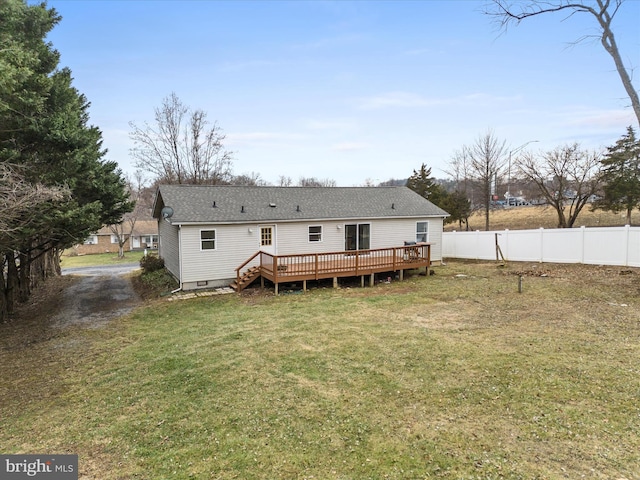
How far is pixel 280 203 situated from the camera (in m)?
15.8

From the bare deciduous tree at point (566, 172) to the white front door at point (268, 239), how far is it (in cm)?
2044

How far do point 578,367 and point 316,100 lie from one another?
19.0 m

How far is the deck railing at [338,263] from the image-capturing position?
12727 mm

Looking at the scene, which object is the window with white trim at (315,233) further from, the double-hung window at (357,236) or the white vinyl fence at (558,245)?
the white vinyl fence at (558,245)

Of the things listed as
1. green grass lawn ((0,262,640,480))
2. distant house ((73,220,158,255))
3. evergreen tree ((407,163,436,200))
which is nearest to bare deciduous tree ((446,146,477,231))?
evergreen tree ((407,163,436,200))

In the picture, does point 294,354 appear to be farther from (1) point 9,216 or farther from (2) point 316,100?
(2) point 316,100

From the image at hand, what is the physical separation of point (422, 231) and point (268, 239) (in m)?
8.32

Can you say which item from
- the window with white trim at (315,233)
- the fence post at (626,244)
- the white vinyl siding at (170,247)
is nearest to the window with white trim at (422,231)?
the window with white trim at (315,233)

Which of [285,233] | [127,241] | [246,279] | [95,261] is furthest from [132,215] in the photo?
[246,279]

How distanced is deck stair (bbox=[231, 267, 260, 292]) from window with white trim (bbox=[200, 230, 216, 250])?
1.66 metres

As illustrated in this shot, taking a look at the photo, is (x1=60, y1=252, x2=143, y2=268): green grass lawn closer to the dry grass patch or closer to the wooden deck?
the wooden deck

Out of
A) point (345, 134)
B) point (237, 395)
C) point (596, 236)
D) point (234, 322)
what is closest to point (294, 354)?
point (237, 395)

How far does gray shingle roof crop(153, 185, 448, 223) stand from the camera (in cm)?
1389

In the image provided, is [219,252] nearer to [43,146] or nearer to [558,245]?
[43,146]
